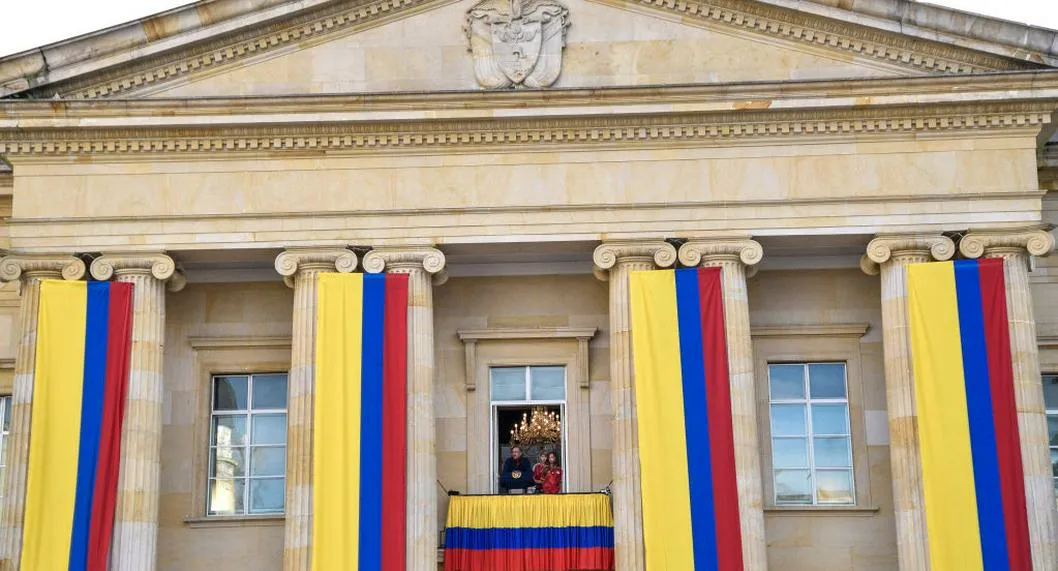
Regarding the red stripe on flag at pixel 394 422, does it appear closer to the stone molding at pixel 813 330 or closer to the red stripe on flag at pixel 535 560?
the red stripe on flag at pixel 535 560

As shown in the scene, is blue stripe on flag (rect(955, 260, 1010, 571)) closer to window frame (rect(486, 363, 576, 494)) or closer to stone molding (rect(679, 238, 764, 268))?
stone molding (rect(679, 238, 764, 268))

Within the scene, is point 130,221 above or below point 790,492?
above

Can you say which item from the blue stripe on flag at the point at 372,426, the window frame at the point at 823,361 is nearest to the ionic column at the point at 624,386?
the window frame at the point at 823,361

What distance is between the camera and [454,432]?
2322 centimetres

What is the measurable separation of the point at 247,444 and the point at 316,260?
3.35m

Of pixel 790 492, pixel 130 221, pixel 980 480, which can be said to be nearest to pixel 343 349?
pixel 130 221

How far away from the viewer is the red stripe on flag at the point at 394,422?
68.6 feet

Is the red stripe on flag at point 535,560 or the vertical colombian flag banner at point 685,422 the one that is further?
the red stripe on flag at point 535,560

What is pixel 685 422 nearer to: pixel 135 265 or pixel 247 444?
pixel 247 444

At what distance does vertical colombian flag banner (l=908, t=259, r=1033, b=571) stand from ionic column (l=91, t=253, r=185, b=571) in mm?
10446

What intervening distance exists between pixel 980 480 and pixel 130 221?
40.2 ft

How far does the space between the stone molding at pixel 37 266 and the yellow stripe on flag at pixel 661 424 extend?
7848 mm

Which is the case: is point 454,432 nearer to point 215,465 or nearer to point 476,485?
point 476,485

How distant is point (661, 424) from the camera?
21203mm
